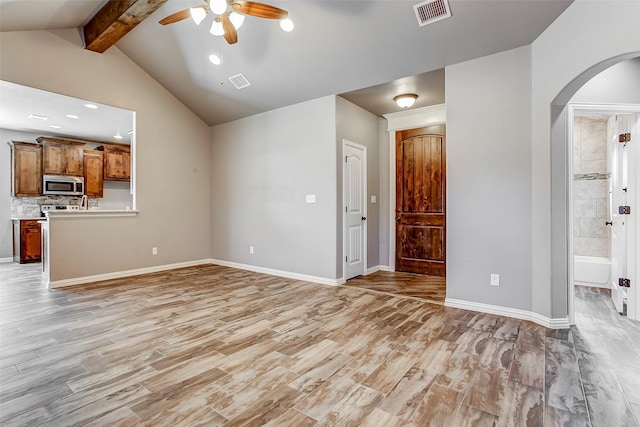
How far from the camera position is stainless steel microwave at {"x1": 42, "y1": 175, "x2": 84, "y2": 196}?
22.6 feet

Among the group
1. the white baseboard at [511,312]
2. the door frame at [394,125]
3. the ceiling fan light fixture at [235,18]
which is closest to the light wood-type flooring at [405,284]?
the white baseboard at [511,312]

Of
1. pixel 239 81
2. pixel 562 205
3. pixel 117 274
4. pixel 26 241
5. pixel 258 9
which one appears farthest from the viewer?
pixel 26 241

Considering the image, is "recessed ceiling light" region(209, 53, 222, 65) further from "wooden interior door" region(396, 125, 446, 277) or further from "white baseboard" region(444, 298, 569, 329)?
"white baseboard" region(444, 298, 569, 329)

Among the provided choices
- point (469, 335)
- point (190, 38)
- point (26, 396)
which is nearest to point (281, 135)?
point (190, 38)

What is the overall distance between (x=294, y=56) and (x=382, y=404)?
3.96 metres

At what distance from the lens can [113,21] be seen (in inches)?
153

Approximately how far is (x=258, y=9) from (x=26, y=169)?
6.98 meters

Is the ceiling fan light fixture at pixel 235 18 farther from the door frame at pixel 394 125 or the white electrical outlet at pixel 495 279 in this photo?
the white electrical outlet at pixel 495 279

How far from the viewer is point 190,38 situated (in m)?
4.37

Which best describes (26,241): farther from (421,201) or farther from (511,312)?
(511,312)

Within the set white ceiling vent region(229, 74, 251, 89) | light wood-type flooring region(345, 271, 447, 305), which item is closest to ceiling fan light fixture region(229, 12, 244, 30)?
white ceiling vent region(229, 74, 251, 89)

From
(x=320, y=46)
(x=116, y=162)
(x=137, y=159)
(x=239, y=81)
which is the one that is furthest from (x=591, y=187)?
(x=116, y=162)

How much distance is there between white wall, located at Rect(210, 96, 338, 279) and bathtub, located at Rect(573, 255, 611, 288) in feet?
11.9

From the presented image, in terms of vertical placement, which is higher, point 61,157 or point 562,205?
point 61,157
